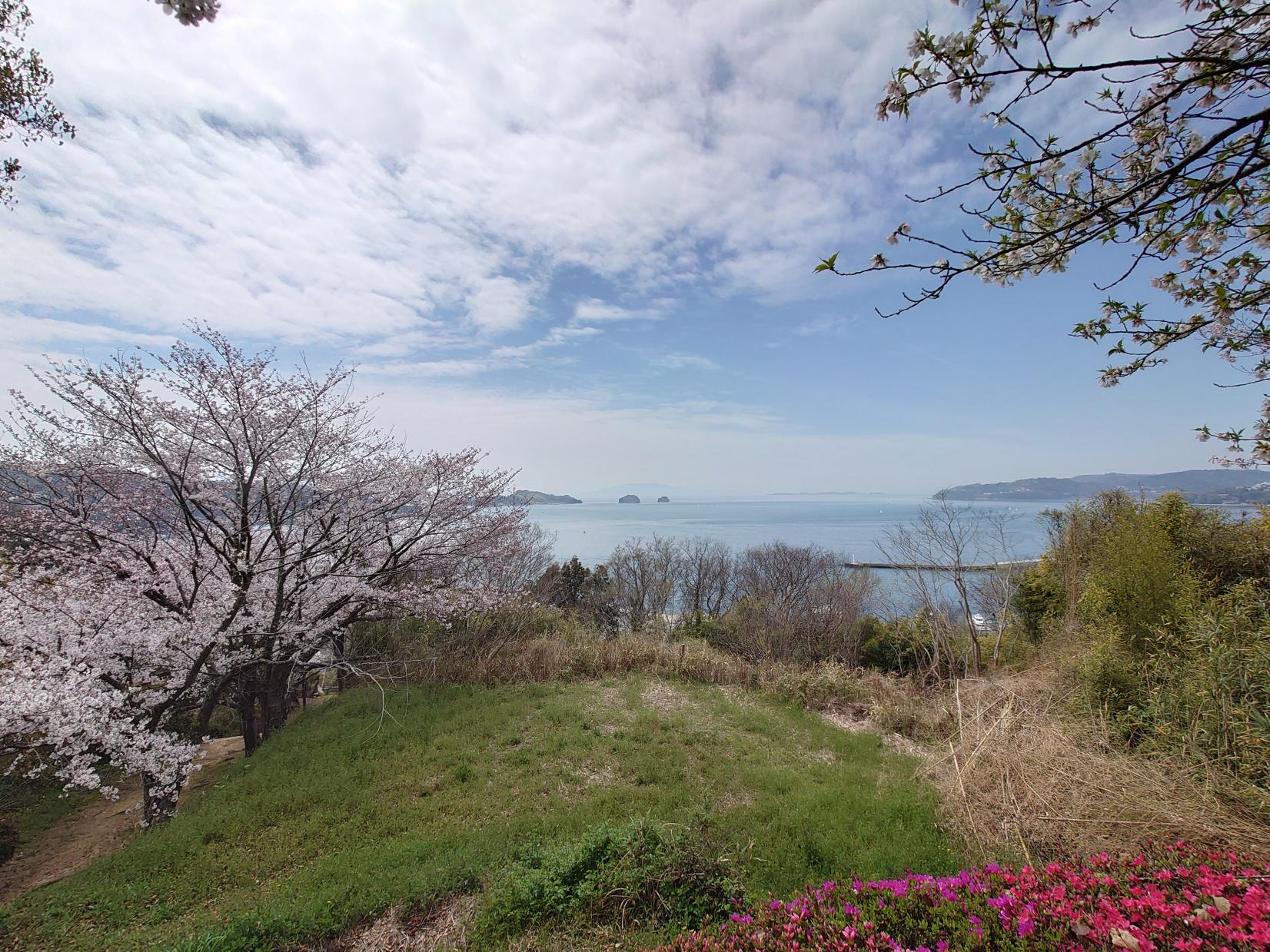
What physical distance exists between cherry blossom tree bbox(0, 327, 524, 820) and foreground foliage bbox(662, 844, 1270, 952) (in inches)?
253

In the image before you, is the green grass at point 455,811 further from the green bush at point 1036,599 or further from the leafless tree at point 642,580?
the leafless tree at point 642,580

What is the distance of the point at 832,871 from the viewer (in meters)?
3.38

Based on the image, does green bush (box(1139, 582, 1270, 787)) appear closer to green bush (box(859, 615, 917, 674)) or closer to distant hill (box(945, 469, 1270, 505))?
distant hill (box(945, 469, 1270, 505))

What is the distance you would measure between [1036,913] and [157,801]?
8.37 metres

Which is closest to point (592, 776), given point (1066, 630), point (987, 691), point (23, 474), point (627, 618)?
point (987, 691)

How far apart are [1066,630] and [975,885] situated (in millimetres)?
7986

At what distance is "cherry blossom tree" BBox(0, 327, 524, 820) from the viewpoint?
206 inches

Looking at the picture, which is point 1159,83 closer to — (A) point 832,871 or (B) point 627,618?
(A) point 832,871

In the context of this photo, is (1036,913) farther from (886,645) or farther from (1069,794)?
(886,645)

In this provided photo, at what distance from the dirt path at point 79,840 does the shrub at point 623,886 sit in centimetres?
545

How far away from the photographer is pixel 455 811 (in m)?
4.89

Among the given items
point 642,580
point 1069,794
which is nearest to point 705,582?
point 642,580

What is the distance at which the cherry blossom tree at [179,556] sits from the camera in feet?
17.2

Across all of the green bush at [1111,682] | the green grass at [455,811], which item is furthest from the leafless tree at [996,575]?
the green grass at [455,811]
